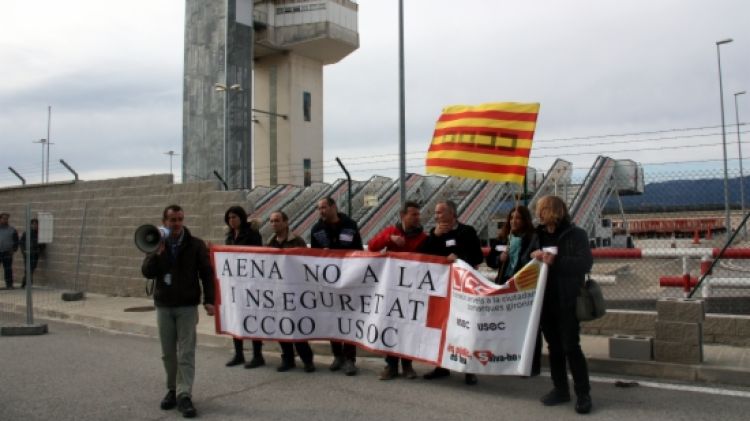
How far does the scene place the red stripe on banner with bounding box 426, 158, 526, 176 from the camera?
789 centimetres

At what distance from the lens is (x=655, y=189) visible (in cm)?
1377

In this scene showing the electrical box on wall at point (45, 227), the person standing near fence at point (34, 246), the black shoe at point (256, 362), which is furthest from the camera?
the person standing near fence at point (34, 246)

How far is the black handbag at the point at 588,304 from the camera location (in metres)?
5.57

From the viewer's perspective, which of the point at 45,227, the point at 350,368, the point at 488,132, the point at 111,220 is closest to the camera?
the point at 350,368

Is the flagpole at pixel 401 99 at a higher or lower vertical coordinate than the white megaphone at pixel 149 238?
higher

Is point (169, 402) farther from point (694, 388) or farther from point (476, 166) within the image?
point (694, 388)

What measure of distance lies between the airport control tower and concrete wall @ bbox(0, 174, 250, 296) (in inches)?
739

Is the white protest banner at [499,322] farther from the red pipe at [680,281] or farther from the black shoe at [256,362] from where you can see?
the red pipe at [680,281]

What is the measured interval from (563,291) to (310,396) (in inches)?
99.0

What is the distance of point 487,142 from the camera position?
316 inches

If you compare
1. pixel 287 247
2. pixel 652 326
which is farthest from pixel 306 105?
pixel 652 326

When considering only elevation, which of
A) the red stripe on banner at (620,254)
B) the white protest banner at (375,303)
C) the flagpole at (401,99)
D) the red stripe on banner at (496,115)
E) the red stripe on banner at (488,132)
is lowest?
the white protest banner at (375,303)

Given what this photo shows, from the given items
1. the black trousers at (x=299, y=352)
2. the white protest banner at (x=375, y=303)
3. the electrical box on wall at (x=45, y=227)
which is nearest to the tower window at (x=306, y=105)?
the electrical box on wall at (x=45, y=227)

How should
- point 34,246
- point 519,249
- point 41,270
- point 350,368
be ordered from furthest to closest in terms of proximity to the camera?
point 41,270, point 34,246, point 350,368, point 519,249
